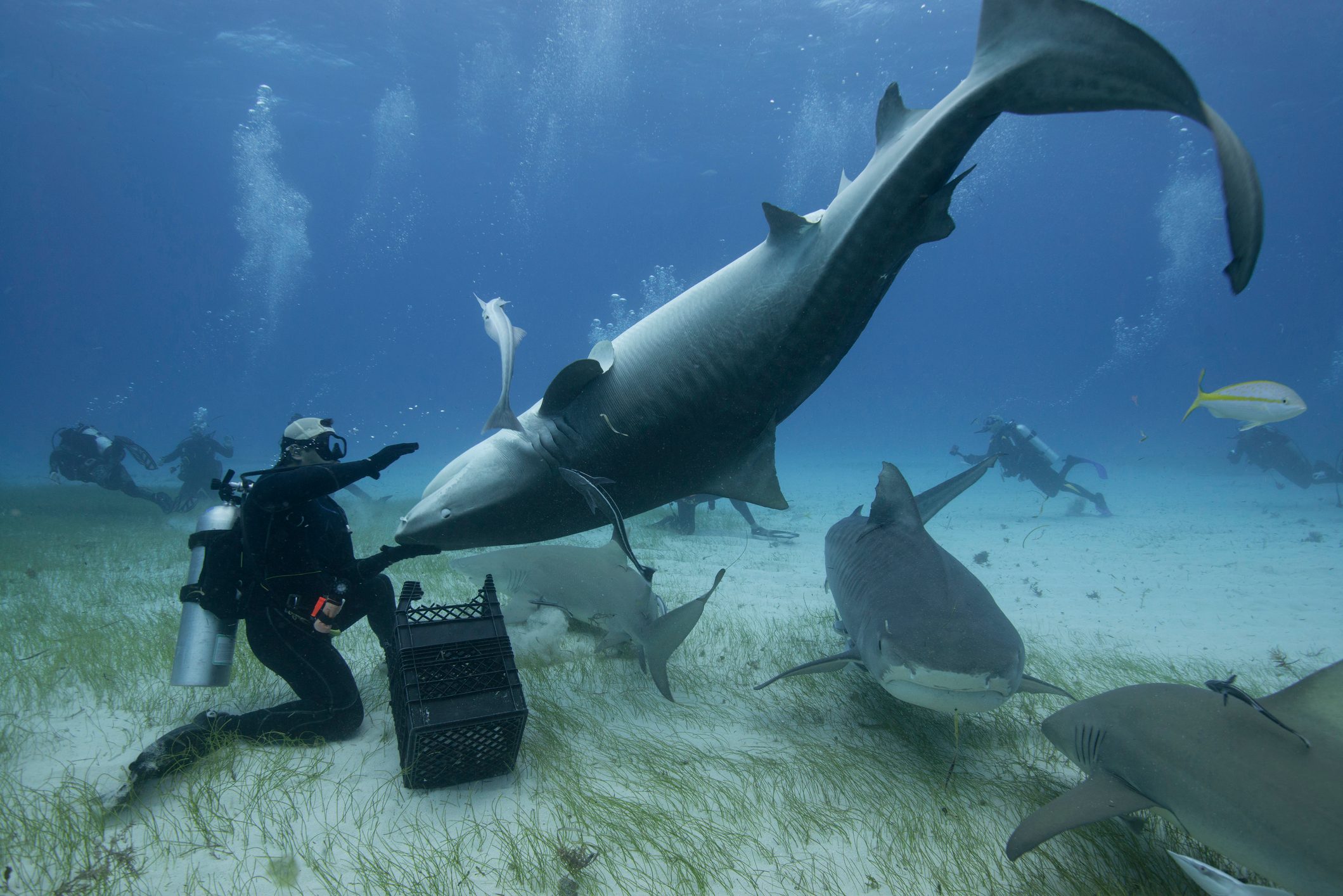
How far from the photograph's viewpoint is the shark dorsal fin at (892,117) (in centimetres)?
265

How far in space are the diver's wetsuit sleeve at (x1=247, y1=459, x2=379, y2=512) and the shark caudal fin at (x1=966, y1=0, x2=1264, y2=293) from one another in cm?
354

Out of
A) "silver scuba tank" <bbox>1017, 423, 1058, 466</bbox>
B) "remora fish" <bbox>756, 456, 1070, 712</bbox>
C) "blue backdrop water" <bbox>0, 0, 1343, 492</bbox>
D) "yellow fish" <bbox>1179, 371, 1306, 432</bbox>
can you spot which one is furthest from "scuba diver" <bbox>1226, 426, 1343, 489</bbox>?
"remora fish" <bbox>756, 456, 1070, 712</bbox>

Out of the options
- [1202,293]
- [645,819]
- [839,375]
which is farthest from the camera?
[839,375]

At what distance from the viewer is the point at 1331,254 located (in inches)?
3374

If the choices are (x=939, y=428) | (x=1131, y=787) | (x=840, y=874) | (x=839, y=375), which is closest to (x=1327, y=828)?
(x=1131, y=787)

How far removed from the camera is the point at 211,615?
3.33 meters

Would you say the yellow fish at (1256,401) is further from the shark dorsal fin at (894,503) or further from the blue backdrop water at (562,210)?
the shark dorsal fin at (894,503)

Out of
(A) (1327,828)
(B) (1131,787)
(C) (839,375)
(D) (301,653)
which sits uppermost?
(C) (839,375)

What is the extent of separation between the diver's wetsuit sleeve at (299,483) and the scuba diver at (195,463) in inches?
658

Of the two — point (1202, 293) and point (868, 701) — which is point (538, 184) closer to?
point (868, 701)

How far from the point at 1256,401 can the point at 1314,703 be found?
8728 mm

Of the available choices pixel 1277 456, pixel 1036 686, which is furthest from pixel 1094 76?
pixel 1277 456

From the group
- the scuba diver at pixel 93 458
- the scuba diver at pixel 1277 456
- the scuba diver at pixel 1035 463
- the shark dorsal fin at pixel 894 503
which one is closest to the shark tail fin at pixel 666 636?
the shark dorsal fin at pixel 894 503

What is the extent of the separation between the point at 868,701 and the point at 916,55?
58.0 m
